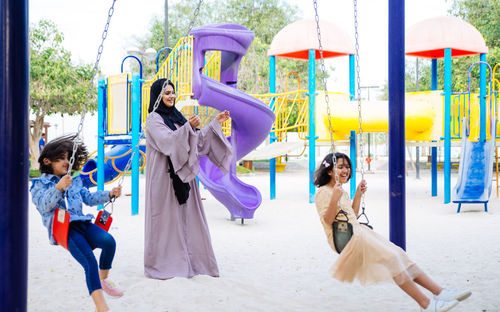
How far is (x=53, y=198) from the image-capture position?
128 inches

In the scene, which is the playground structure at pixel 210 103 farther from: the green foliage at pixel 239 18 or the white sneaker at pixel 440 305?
the green foliage at pixel 239 18

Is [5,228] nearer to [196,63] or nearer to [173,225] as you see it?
[173,225]

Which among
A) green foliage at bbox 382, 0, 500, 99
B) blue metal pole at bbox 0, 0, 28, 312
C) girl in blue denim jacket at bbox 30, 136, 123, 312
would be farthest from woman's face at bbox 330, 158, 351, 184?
green foliage at bbox 382, 0, 500, 99

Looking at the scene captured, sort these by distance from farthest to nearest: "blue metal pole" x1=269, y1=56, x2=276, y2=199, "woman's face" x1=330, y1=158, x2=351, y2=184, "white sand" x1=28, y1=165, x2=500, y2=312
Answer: "blue metal pole" x1=269, y1=56, x2=276, y2=199, "white sand" x1=28, y1=165, x2=500, y2=312, "woman's face" x1=330, y1=158, x2=351, y2=184

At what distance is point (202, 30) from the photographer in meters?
7.88

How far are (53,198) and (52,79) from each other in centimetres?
1995

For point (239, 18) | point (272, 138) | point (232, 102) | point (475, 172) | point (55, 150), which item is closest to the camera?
point (55, 150)

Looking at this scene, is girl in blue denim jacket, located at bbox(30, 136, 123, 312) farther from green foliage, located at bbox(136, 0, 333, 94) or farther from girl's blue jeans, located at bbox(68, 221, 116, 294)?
green foliage, located at bbox(136, 0, 333, 94)

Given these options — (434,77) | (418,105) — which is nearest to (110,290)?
(418,105)

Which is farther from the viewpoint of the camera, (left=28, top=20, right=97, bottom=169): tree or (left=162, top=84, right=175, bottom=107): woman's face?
(left=28, top=20, right=97, bottom=169): tree

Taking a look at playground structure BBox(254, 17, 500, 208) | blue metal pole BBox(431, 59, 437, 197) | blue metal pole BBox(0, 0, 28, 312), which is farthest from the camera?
blue metal pole BBox(431, 59, 437, 197)

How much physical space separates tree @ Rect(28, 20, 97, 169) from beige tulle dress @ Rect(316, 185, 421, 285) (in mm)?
19495

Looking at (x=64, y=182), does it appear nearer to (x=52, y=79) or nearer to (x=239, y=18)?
(x=52, y=79)

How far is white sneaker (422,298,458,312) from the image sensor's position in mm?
3172
